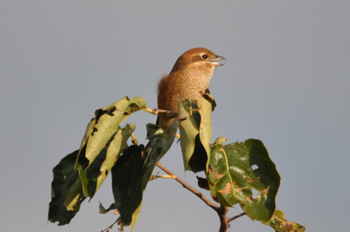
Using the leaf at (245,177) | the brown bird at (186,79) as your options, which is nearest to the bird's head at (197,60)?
the brown bird at (186,79)

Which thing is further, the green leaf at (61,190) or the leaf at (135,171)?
the green leaf at (61,190)

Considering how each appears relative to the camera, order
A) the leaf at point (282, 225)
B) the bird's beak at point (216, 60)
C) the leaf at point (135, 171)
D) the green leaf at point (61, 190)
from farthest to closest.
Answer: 1. the bird's beak at point (216, 60)
2. the leaf at point (282, 225)
3. the green leaf at point (61, 190)
4. the leaf at point (135, 171)

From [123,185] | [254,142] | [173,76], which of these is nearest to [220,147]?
[254,142]

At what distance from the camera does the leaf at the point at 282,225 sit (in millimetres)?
4328

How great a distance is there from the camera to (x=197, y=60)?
6.26 metres

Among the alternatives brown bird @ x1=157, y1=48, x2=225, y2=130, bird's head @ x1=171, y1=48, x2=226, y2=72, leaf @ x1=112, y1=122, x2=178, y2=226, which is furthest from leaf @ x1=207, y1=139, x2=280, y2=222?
bird's head @ x1=171, y1=48, x2=226, y2=72

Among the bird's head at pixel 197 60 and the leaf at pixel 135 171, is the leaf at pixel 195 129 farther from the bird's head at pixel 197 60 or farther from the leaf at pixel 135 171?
the bird's head at pixel 197 60

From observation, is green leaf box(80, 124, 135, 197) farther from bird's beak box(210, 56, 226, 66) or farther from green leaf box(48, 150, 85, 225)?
bird's beak box(210, 56, 226, 66)

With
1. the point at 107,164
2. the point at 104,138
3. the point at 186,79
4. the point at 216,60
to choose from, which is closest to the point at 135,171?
the point at 107,164

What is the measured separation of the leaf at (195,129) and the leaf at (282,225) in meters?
1.01

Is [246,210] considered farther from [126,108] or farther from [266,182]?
[126,108]

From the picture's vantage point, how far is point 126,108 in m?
3.71

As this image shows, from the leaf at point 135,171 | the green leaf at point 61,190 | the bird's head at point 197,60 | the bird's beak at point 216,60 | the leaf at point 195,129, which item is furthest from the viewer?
the bird's beak at point 216,60

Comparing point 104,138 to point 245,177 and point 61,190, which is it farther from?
point 245,177
